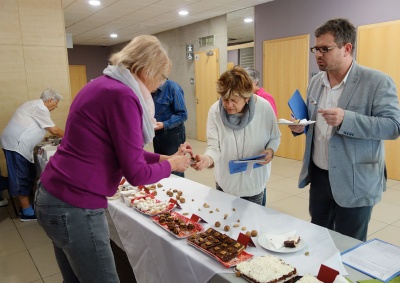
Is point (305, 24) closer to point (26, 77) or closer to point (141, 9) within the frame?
point (141, 9)

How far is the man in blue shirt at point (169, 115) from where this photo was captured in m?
3.15

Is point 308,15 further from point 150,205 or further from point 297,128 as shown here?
point 150,205

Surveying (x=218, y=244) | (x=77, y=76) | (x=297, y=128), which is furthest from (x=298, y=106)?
(x=77, y=76)

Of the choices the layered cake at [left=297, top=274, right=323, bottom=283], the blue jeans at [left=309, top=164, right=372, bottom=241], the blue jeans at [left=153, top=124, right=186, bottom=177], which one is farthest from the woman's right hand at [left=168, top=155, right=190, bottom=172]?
the blue jeans at [left=153, top=124, right=186, bottom=177]

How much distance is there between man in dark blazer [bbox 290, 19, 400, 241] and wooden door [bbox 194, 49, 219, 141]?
5461 mm

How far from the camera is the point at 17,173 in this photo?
3.57 m

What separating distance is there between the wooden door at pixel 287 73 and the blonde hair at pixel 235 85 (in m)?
3.82

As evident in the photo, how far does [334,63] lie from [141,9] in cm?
517

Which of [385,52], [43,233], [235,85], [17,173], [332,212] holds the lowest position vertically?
[43,233]

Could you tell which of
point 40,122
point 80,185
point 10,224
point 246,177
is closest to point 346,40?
point 246,177

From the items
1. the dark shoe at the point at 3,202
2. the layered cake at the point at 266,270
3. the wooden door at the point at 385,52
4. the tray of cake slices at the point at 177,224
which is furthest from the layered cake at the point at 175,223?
the wooden door at the point at 385,52

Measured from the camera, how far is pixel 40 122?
11.7ft

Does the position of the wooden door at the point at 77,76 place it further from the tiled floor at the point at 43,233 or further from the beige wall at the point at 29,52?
the tiled floor at the point at 43,233

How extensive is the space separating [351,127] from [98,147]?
1154 mm
